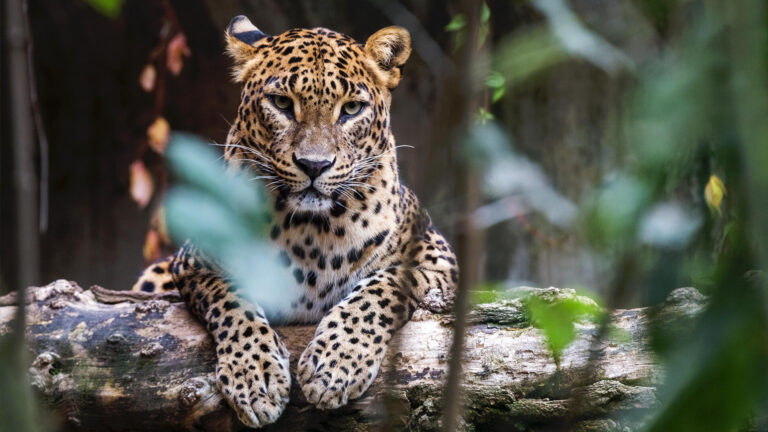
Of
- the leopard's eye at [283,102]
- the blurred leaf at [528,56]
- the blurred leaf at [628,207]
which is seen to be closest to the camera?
the blurred leaf at [628,207]

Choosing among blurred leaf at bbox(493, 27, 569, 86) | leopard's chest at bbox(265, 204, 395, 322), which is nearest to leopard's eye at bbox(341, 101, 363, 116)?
leopard's chest at bbox(265, 204, 395, 322)

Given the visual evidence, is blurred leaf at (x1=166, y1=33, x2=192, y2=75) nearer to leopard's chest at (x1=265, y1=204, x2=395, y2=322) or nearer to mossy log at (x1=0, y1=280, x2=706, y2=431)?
mossy log at (x1=0, y1=280, x2=706, y2=431)

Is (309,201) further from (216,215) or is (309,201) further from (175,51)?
(175,51)

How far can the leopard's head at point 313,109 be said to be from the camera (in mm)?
3775

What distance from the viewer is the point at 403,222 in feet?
14.8

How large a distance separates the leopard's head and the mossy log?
2.58 feet

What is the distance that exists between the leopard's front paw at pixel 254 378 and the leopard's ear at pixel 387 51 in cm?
142

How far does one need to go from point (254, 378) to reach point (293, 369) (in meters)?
0.27

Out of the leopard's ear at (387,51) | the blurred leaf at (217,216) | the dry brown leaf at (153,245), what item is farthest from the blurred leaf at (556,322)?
the dry brown leaf at (153,245)

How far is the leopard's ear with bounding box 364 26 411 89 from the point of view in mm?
3969

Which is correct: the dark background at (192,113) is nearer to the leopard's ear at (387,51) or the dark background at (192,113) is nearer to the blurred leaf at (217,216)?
the leopard's ear at (387,51)

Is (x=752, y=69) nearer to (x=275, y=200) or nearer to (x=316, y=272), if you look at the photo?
(x=275, y=200)

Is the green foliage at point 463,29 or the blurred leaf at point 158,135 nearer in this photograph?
the green foliage at point 463,29

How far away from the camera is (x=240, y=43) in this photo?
4000mm
